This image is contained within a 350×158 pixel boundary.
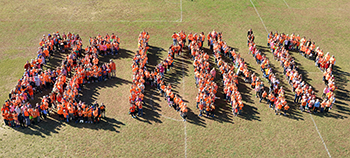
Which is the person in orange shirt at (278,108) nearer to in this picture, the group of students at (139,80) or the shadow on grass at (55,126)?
the group of students at (139,80)

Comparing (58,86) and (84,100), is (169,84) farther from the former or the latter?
(58,86)

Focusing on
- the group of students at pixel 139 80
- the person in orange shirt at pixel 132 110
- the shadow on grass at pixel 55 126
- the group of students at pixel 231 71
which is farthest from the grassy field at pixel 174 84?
the group of students at pixel 231 71

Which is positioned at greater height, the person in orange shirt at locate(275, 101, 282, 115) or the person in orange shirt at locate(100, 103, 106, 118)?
the person in orange shirt at locate(100, 103, 106, 118)

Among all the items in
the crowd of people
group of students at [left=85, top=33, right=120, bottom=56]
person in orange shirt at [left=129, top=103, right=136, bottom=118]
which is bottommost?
person in orange shirt at [left=129, top=103, right=136, bottom=118]

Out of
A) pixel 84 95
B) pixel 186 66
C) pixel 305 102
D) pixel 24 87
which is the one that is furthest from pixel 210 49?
pixel 24 87

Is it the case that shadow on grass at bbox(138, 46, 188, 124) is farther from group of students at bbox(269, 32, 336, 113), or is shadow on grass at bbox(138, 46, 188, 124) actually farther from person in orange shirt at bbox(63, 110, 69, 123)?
group of students at bbox(269, 32, 336, 113)

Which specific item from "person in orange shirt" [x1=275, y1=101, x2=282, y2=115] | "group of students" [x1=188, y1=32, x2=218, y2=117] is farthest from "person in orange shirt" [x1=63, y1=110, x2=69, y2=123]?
"person in orange shirt" [x1=275, y1=101, x2=282, y2=115]

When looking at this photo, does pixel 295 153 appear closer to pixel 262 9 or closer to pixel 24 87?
pixel 24 87
